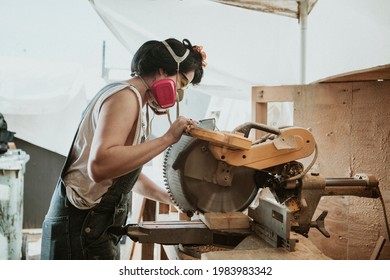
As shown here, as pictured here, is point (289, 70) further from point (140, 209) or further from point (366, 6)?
point (140, 209)

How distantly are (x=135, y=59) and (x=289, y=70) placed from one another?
1.06 metres

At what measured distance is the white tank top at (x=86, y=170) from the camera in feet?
3.21

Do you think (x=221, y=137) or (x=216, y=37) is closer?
(x=221, y=137)

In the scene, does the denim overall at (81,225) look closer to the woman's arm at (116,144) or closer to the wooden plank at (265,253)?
the woman's arm at (116,144)

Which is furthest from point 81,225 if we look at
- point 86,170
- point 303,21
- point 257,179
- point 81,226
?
point 303,21

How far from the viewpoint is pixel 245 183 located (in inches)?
46.4

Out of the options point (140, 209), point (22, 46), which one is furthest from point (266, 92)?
point (22, 46)

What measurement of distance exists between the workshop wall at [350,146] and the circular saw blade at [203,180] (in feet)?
1.82

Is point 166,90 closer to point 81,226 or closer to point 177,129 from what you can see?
point 177,129

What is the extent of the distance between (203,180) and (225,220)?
0.49ft

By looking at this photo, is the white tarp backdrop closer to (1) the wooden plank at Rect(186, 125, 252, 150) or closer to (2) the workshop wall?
(2) the workshop wall

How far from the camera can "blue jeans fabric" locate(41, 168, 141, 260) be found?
3.27ft

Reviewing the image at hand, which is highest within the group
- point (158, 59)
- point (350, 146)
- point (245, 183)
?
point (158, 59)

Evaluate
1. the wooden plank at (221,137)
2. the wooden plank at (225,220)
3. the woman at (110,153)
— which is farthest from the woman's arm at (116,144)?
the wooden plank at (225,220)
